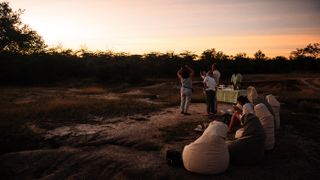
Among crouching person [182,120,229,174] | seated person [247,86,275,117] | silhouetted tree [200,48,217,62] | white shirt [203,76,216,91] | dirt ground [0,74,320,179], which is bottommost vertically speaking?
dirt ground [0,74,320,179]

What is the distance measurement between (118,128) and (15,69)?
78.4 feet

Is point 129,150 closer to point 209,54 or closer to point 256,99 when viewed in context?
point 256,99

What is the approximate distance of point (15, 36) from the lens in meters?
37.5

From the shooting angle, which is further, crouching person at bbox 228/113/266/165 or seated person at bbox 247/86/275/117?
seated person at bbox 247/86/275/117

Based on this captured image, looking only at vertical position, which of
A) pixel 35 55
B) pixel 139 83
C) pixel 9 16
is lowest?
pixel 139 83

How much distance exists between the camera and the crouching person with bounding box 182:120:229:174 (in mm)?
6445

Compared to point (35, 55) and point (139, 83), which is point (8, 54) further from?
point (139, 83)

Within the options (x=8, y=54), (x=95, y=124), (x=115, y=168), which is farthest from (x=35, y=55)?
(x=115, y=168)

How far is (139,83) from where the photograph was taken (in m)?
34.6

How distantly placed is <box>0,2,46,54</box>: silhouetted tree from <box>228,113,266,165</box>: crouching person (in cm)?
3433

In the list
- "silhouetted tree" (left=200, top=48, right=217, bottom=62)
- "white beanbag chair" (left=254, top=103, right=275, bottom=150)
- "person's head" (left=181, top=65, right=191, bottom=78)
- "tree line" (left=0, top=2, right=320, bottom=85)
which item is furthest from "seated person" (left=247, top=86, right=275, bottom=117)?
"silhouetted tree" (left=200, top=48, right=217, bottom=62)

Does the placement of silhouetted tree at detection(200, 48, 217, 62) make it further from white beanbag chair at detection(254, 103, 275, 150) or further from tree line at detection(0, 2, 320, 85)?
white beanbag chair at detection(254, 103, 275, 150)

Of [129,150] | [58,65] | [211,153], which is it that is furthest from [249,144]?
[58,65]

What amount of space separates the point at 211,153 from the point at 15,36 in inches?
1410
